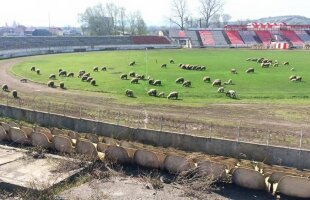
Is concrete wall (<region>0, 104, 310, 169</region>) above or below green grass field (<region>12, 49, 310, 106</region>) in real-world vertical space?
below

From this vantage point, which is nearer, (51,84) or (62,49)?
(51,84)

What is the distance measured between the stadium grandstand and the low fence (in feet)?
279

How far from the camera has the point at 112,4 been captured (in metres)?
169

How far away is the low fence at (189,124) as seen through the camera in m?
23.7

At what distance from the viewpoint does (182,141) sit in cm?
2359

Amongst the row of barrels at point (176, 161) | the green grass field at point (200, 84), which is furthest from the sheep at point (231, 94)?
the row of barrels at point (176, 161)

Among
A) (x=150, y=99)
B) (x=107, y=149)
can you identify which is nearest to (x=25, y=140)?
(x=107, y=149)

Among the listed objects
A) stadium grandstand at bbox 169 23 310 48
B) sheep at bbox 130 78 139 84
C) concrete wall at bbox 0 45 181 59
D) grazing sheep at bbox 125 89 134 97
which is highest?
stadium grandstand at bbox 169 23 310 48

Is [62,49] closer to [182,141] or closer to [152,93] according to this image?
[152,93]

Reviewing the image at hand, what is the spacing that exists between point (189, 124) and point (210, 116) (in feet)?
9.01

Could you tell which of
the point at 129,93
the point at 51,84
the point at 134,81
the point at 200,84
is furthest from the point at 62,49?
the point at 129,93

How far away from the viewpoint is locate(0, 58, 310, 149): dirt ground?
25156mm

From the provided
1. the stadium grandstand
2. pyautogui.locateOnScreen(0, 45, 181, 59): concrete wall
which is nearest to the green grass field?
pyautogui.locateOnScreen(0, 45, 181, 59): concrete wall

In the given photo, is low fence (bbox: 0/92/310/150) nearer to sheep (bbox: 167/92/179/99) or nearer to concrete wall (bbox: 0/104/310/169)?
concrete wall (bbox: 0/104/310/169)
